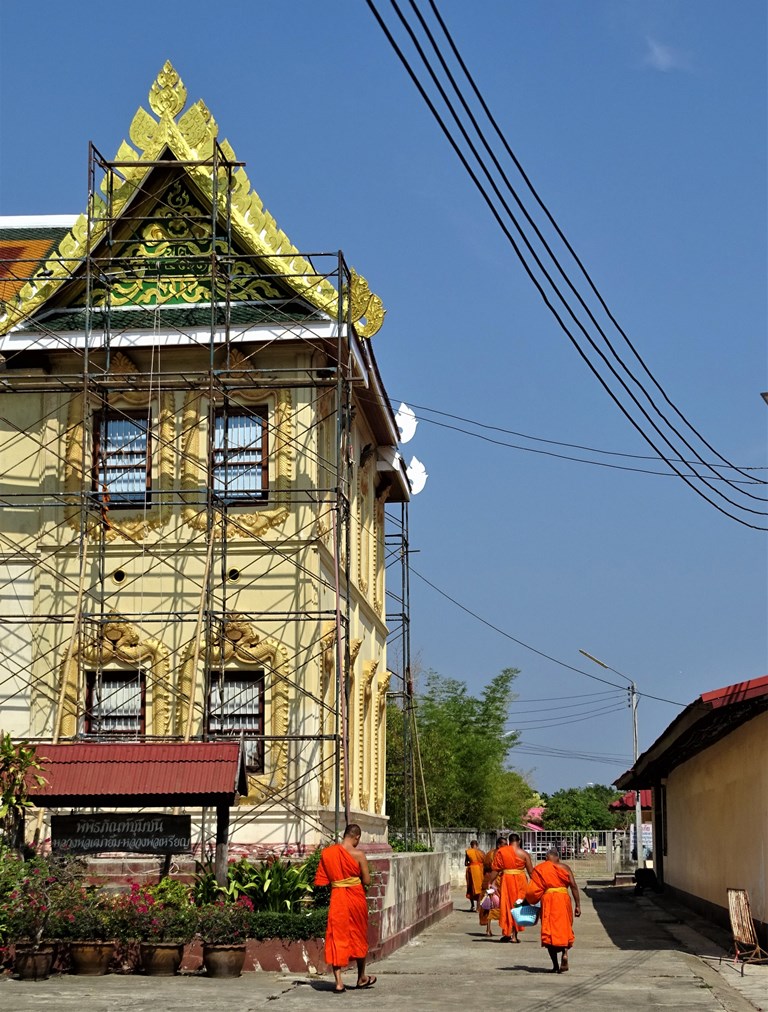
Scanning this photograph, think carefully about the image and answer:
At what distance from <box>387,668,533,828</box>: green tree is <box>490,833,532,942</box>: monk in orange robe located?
747 inches

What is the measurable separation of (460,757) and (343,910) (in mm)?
30280

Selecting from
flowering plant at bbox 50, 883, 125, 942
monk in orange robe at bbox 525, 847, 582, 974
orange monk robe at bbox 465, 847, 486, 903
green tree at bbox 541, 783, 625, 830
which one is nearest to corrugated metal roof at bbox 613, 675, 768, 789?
monk in orange robe at bbox 525, 847, 582, 974

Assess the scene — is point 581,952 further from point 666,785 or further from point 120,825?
point 666,785

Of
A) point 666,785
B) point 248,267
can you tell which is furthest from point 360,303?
point 666,785

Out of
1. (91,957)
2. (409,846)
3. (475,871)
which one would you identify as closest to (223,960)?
(91,957)

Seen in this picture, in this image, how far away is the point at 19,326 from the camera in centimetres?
2131

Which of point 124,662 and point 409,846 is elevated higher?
point 124,662

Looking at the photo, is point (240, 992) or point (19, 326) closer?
point (240, 992)

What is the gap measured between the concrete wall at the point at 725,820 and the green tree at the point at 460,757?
1230 centimetres

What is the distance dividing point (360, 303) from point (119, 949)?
10.0 m

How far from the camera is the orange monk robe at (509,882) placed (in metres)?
20.5

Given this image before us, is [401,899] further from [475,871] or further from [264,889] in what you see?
[475,871]

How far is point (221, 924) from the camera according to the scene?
14953 mm

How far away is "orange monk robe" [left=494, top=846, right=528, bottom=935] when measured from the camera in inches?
806
